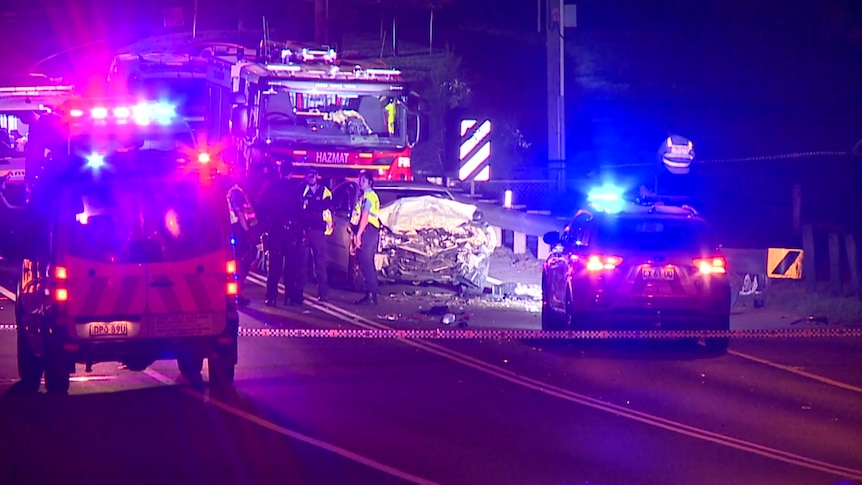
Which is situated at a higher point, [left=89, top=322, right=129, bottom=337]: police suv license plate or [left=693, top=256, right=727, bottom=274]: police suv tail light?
[left=693, top=256, right=727, bottom=274]: police suv tail light

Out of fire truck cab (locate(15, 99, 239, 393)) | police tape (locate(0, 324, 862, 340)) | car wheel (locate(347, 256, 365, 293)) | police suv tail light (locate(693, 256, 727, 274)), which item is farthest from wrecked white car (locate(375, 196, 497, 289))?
fire truck cab (locate(15, 99, 239, 393))

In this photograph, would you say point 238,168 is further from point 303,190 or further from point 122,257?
point 122,257

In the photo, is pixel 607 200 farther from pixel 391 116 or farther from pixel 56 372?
pixel 391 116

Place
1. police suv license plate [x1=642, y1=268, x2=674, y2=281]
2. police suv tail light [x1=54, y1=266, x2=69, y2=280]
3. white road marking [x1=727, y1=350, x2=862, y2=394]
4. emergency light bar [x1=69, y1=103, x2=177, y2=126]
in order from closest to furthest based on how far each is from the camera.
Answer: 1. police suv tail light [x1=54, y1=266, x2=69, y2=280]
2. white road marking [x1=727, y1=350, x2=862, y2=394]
3. police suv license plate [x1=642, y1=268, x2=674, y2=281]
4. emergency light bar [x1=69, y1=103, x2=177, y2=126]

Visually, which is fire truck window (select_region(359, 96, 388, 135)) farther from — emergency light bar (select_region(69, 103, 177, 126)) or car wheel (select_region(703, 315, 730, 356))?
car wheel (select_region(703, 315, 730, 356))

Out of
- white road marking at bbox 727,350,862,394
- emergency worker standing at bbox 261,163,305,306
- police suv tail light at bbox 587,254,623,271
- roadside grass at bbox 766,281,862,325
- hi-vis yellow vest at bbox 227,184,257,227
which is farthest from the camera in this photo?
emergency worker standing at bbox 261,163,305,306

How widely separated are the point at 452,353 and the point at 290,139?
30.8 ft

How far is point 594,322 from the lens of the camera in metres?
14.7

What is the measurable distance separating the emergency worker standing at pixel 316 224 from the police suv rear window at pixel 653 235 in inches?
206

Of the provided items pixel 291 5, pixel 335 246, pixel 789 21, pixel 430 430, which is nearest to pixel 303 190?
pixel 335 246

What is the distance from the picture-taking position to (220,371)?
11.7 meters

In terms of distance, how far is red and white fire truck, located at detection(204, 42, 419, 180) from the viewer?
74.4 feet

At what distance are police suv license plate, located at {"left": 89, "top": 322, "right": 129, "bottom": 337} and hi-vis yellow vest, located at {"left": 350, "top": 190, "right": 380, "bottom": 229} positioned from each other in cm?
796

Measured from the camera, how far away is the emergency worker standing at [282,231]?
18375mm
